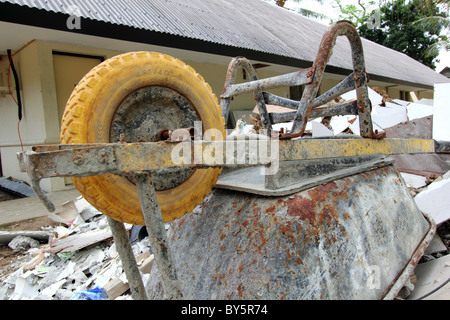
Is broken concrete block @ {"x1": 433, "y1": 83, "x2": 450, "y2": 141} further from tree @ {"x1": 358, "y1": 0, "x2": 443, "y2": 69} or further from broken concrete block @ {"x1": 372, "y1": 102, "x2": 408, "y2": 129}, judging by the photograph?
tree @ {"x1": 358, "y1": 0, "x2": 443, "y2": 69}

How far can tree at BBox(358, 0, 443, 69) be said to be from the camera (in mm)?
24594

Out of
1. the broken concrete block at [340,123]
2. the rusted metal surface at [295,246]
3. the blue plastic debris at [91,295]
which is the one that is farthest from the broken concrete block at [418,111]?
the blue plastic debris at [91,295]

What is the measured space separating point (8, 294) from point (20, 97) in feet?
17.6

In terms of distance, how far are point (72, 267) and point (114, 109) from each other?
7.70 ft

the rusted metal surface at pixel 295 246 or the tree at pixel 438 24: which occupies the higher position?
the tree at pixel 438 24

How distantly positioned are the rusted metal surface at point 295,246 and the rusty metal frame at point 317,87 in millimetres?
369

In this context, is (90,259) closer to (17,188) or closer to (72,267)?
(72,267)

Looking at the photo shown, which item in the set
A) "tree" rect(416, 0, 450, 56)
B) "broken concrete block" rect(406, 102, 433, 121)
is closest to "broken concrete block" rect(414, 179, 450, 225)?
"broken concrete block" rect(406, 102, 433, 121)

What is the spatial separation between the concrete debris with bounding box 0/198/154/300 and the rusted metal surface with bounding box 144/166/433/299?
3.05 feet

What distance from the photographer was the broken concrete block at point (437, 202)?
2732 mm

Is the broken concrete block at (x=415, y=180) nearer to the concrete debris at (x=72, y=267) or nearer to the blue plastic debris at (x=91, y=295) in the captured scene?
the concrete debris at (x=72, y=267)

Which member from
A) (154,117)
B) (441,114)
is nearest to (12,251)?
(154,117)

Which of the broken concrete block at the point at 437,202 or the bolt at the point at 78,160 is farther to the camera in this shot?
the broken concrete block at the point at 437,202
